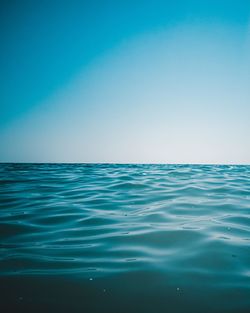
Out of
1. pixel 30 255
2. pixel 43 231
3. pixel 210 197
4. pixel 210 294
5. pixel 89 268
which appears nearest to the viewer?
pixel 210 294

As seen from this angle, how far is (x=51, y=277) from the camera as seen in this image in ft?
6.95

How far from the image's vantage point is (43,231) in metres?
3.39

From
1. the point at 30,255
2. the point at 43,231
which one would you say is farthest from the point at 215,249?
the point at 43,231

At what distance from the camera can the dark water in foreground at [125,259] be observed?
70.6 inches

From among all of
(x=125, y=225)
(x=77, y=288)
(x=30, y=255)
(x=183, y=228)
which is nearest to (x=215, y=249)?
(x=183, y=228)

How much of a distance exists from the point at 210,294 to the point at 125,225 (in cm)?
191

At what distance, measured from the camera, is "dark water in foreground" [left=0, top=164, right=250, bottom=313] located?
5.89 feet

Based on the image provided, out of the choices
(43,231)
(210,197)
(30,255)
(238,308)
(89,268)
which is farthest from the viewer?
(210,197)

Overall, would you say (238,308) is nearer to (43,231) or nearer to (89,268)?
(89,268)

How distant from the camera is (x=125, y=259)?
2.51m

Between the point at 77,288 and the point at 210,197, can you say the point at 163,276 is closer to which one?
the point at 77,288

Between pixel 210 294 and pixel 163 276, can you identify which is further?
pixel 163 276

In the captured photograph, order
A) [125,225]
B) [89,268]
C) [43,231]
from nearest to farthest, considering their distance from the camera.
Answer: [89,268], [43,231], [125,225]

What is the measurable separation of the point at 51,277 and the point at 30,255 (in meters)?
0.60
